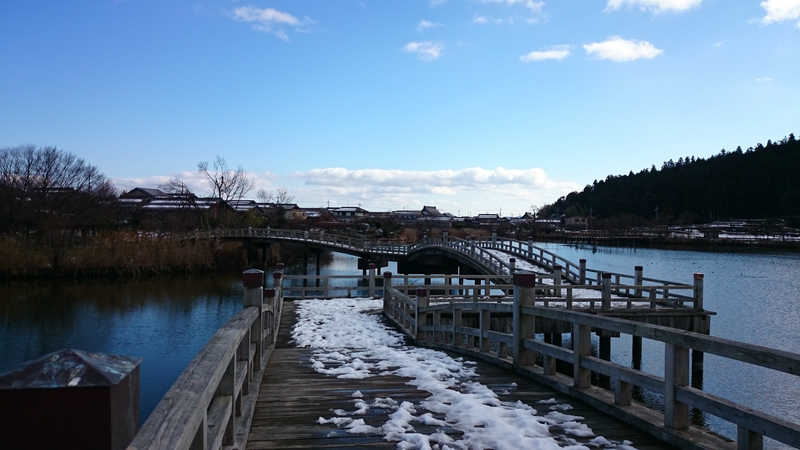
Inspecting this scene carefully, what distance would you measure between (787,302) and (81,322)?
33411 mm

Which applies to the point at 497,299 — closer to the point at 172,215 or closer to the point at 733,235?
the point at 172,215

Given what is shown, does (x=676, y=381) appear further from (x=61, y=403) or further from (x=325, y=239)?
(x=325, y=239)

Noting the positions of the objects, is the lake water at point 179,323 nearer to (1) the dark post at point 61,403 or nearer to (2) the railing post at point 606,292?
(2) the railing post at point 606,292

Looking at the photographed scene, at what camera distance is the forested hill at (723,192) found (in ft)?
375

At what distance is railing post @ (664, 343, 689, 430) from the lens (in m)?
4.55

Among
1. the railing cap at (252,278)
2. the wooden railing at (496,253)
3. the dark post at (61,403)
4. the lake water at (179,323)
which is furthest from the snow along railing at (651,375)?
the wooden railing at (496,253)

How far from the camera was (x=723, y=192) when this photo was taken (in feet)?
390

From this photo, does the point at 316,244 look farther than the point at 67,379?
Yes

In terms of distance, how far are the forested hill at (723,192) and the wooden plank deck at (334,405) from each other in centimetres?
12228

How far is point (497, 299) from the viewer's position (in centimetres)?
1688

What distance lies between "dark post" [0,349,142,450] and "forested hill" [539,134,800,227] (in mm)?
127847

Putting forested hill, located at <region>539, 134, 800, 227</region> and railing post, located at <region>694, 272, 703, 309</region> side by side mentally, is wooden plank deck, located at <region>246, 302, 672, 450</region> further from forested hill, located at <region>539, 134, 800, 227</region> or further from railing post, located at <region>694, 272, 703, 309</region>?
forested hill, located at <region>539, 134, 800, 227</region>

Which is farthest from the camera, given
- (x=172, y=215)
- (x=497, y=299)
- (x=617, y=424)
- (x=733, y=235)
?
(x=733, y=235)

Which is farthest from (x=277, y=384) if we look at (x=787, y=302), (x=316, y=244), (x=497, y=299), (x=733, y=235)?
(x=733, y=235)
